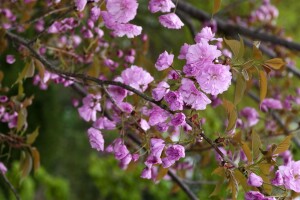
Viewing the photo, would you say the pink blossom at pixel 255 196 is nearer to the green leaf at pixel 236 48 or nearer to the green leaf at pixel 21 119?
the green leaf at pixel 236 48

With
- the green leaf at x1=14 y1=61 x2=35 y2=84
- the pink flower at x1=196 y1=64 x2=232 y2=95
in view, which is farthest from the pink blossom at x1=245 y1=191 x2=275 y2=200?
the green leaf at x1=14 y1=61 x2=35 y2=84

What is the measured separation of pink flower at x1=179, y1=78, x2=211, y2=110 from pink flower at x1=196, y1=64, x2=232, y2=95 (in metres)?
0.04

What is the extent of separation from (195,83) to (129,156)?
290 mm

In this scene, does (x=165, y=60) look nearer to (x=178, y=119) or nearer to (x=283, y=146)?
(x=178, y=119)

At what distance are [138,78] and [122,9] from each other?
0.85 feet

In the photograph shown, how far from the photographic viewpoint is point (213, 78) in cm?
116

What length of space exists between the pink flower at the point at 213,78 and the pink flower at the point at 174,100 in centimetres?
6

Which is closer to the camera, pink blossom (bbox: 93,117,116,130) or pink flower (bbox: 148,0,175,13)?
pink flower (bbox: 148,0,175,13)

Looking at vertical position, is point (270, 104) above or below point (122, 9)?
below

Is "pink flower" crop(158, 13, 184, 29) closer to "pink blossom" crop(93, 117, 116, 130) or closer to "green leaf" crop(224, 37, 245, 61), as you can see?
"green leaf" crop(224, 37, 245, 61)

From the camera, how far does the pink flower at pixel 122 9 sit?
1290 millimetres

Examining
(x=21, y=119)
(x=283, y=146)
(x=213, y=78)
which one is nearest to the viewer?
(x=213, y=78)

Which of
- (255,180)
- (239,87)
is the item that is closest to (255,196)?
(255,180)

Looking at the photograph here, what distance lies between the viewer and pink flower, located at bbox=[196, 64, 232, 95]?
1155 mm
